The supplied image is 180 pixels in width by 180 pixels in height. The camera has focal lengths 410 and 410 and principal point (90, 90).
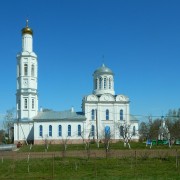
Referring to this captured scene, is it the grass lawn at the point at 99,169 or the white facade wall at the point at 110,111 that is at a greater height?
the white facade wall at the point at 110,111

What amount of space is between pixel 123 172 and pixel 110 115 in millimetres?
44309

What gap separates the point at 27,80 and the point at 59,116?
26.4 feet

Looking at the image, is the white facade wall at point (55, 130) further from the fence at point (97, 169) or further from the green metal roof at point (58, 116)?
the fence at point (97, 169)

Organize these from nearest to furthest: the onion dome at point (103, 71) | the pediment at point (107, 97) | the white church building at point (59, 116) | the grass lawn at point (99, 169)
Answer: the grass lawn at point (99, 169)
the white church building at point (59, 116)
the pediment at point (107, 97)
the onion dome at point (103, 71)

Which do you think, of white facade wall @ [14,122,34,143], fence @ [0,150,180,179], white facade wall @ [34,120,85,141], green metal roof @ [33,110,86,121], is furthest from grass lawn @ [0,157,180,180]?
white facade wall @ [14,122,34,143]

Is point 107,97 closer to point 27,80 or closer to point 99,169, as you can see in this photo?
point 27,80

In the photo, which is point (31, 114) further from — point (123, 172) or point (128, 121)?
point (123, 172)

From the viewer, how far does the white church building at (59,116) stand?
66812 millimetres

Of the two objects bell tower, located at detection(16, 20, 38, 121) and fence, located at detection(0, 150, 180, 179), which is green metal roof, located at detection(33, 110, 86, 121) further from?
fence, located at detection(0, 150, 180, 179)

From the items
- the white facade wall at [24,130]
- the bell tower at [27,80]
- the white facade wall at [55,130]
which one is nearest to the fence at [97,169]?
the white facade wall at [55,130]

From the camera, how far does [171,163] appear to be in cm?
2853

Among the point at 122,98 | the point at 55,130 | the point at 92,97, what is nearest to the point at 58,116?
the point at 55,130

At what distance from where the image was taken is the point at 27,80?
68125 mm

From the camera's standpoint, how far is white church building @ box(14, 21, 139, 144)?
66.8 meters
